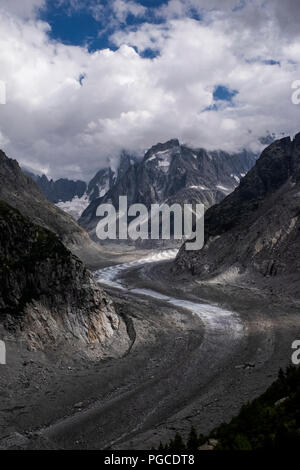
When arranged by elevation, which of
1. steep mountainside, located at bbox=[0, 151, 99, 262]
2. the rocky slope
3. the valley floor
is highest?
steep mountainside, located at bbox=[0, 151, 99, 262]

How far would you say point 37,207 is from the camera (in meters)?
165

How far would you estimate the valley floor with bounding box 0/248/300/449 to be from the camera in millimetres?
19641

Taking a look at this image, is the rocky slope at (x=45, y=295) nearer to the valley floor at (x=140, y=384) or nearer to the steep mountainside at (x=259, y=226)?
the valley floor at (x=140, y=384)

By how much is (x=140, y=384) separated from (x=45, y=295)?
12.4m

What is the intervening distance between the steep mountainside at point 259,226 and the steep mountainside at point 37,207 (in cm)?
6973

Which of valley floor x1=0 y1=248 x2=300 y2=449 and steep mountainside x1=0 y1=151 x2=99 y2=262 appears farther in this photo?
steep mountainside x1=0 y1=151 x2=99 y2=262

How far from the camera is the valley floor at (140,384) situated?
64.4ft

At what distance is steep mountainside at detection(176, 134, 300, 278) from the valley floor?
37.2 meters

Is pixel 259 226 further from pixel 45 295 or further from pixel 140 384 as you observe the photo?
pixel 140 384
